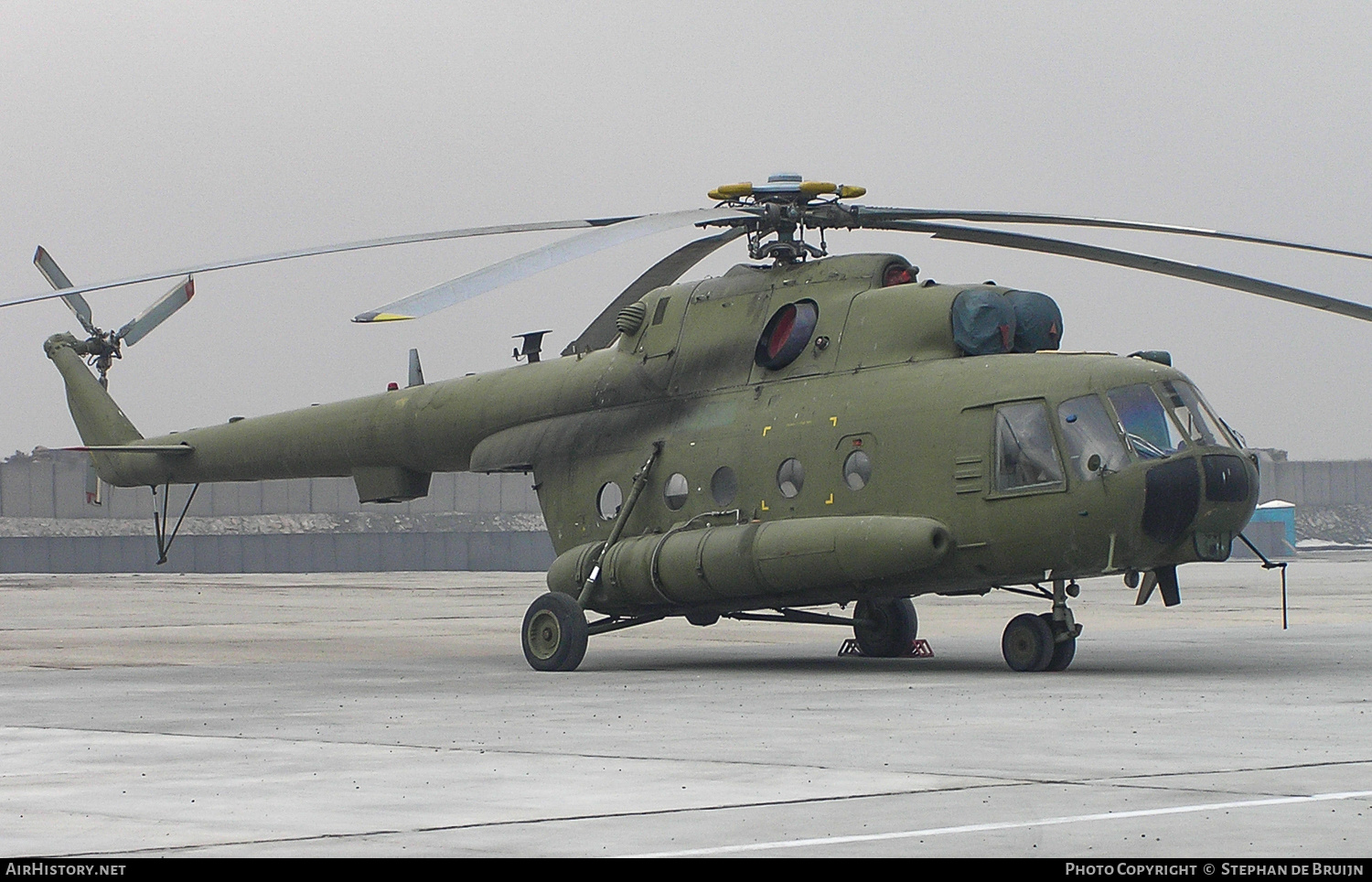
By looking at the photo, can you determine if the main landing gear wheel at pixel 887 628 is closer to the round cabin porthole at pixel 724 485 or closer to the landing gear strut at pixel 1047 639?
the round cabin porthole at pixel 724 485

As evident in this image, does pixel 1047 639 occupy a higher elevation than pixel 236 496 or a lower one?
higher

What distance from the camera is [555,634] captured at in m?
17.7

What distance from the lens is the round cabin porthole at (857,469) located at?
656 inches

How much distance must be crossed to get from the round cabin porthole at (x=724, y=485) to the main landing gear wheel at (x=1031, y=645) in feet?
10.1

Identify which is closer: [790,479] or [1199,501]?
[1199,501]

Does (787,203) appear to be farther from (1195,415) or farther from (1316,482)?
(1316,482)

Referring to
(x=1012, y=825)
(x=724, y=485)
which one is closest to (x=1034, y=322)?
Answer: (x=724, y=485)

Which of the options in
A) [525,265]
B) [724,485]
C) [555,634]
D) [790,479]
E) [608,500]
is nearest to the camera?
[525,265]

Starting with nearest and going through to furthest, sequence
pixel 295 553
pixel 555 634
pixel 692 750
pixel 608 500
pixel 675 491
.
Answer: pixel 692 750, pixel 555 634, pixel 675 491, pixel 608 500, pixel 295 553

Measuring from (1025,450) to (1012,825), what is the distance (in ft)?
28.5

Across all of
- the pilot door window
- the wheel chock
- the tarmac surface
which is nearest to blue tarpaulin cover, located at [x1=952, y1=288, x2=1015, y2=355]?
the pilot door window

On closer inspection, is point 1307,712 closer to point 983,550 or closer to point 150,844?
point 983,550

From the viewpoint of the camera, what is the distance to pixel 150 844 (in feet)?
23.5

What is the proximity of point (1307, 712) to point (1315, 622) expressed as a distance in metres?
14.4
